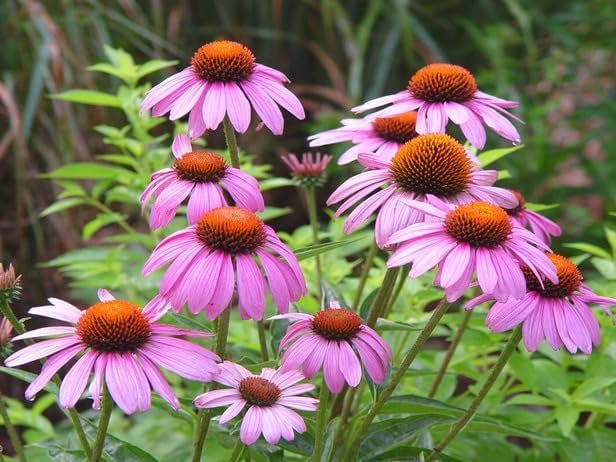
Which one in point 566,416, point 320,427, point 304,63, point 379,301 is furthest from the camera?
point 304,63

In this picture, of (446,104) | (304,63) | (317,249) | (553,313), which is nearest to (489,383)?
(553,313)

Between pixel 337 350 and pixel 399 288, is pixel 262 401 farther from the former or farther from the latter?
pixel 399 288

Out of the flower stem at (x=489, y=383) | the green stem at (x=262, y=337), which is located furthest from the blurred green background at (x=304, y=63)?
the flower stem at (x=489, y=383)

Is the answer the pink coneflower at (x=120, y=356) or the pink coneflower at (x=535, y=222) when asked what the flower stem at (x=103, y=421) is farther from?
the pink coneflower at (x=535, y=222)

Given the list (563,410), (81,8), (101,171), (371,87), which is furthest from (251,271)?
(371,87)

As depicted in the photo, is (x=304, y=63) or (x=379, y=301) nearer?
(x=379, y=301)

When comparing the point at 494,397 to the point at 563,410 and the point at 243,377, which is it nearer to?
the point at 563,410
